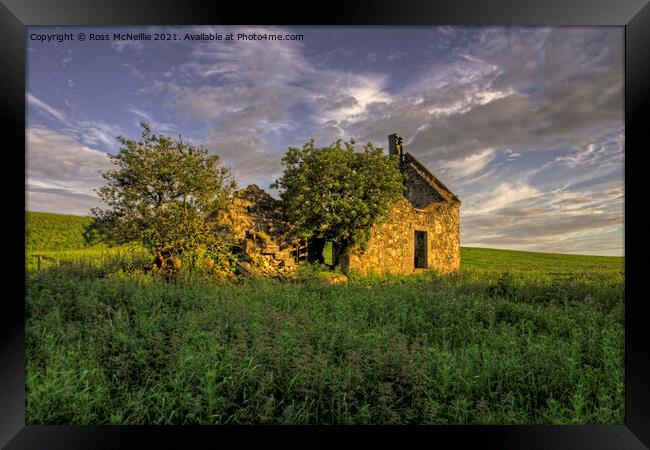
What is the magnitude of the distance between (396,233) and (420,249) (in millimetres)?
2647

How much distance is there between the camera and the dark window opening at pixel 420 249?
52.2 ft

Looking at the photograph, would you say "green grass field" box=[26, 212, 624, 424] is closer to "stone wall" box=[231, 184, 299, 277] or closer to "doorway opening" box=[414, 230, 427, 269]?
"stone wall" box=[231, 184, 299, 277]

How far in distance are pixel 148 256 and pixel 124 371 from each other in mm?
5879

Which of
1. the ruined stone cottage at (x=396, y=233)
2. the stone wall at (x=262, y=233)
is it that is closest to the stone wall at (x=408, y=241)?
the ruined stone cottage at (x=396, y=233)

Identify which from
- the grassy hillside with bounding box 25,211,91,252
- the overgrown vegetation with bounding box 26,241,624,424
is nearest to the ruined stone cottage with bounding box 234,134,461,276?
the grassy hillside with bounding box 25,211,91,252

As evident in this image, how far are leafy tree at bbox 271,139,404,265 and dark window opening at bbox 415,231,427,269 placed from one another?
3724 millimetres

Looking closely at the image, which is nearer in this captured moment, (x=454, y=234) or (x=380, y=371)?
(x=380, y=371)

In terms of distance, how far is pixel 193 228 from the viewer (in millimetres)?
8641

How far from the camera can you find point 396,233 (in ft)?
46.3

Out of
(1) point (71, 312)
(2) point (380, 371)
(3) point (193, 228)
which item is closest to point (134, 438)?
(2) point (380, 371)

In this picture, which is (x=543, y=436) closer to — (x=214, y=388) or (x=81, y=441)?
(x=214, y=388)

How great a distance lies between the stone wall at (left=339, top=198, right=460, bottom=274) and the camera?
43.0 ft
